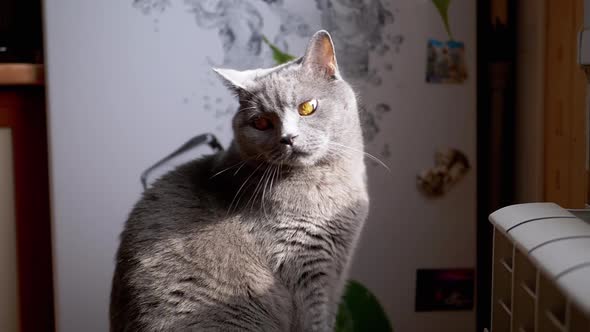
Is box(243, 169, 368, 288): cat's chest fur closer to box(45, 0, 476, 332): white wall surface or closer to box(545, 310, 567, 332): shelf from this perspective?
box(45, 0, 476, 332): white wall surface

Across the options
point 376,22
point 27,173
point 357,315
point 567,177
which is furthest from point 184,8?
point 567,177

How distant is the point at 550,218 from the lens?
716 mm

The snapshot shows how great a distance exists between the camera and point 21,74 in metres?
1.44

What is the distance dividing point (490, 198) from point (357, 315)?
0.48 metres

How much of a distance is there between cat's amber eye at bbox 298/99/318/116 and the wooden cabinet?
0.74 meters

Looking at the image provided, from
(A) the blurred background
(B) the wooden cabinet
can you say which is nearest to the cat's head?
(A) the blurred background

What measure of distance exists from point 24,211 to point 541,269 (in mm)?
1292

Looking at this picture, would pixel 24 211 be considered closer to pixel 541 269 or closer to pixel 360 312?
pixel 360 312

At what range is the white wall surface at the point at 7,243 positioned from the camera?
4.92 ft

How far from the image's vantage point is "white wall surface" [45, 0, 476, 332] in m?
1.37

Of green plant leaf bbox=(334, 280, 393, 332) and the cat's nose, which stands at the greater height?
the cat's nose

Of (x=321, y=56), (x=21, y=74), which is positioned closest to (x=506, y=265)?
(x=321, y=56)

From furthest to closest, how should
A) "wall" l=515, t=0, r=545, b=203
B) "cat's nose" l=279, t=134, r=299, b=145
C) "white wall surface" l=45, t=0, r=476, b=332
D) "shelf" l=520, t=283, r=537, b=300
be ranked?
"wall" l=515, t=0, r=545, b=203
"white wall surface" l=45, t=0, r=476, b=332
"cat's nose" l=279, t=134, r=299, b=145
"shelf" l=520, t=283, r=537, b=300

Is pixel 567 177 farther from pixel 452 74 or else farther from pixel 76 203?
pixel 76 203
